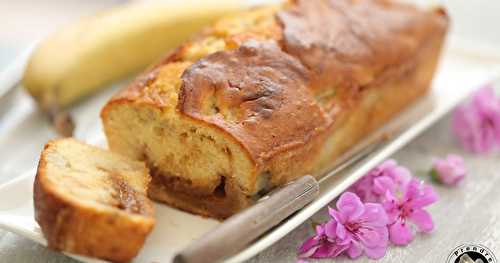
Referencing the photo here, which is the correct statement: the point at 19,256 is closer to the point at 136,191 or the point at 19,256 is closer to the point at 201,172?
the point at 136,191

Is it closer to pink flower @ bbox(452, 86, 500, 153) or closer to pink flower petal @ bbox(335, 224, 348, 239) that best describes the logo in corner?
pink flower petal @ bbox(335, 224, 348, 239)

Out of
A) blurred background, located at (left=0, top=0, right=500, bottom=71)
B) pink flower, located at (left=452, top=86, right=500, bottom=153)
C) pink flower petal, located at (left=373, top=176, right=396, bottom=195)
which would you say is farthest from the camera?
blurred background, located at (left=0, top=0, right=500, bottom=71)

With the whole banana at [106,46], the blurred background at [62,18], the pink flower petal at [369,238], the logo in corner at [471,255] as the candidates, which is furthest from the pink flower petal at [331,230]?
the blurred background at [62,18]

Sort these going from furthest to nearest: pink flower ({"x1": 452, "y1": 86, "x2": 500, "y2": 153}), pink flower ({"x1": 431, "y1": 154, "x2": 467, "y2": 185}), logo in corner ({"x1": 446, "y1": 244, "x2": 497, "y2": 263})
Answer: pink flower ({"x1": 452, "y1": 86, "x2": 500, "y2": 153}), pink flower ({"x1": 431, "y1": 154, "x2": 467, "y2": 185}), logo in corner ({"x1": 446, "y1": 244, "x2": 497, "y2": 263})

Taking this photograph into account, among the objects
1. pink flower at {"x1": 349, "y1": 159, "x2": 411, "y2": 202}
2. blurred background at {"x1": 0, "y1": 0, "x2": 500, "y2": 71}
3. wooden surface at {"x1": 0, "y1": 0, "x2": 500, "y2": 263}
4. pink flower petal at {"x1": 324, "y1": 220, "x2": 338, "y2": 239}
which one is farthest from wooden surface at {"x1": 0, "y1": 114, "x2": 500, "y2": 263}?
blurred background at {"x1": 0, "y1": 0, "x2": 500, "y2": 71}

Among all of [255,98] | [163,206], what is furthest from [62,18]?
[255,98]

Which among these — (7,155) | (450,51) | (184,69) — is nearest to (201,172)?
(184,69)

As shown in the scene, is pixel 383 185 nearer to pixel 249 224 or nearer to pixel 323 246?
pixel 323 246
